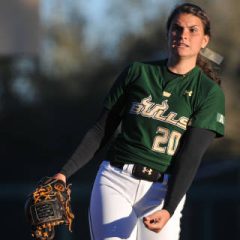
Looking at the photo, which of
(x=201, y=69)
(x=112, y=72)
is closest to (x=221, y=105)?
(x=201, y=69)

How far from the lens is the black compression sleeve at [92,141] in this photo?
175 inches

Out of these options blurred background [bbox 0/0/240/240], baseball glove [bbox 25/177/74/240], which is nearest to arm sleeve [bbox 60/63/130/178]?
baseball glove [bbox 25/177/74/240]

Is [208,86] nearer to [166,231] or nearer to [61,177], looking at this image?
[166,231]

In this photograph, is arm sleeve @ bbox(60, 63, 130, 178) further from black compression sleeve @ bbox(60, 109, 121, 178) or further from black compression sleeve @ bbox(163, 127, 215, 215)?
black compression sleeve @ bbox(163, 127, 215, 215)

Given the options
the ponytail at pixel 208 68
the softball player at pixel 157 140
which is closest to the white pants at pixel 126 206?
the softball player at pixel 157 140

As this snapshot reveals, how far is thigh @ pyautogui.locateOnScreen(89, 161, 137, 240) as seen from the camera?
436 cm

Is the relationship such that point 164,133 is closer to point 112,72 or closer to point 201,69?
point 201,69

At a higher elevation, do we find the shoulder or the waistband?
the shoulder

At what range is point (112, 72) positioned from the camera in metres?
16.6

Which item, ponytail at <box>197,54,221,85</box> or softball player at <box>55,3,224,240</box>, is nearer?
softball player at <box>55,3,224,240</box>

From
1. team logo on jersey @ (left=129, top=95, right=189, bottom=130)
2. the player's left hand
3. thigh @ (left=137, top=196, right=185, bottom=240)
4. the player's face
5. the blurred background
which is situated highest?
the player's face

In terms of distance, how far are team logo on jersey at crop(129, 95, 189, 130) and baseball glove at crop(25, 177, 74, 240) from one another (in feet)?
1.72

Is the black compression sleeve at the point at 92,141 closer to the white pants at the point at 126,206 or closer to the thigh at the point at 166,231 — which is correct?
the white pants at the point at 126,206

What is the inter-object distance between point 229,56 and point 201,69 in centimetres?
1150
